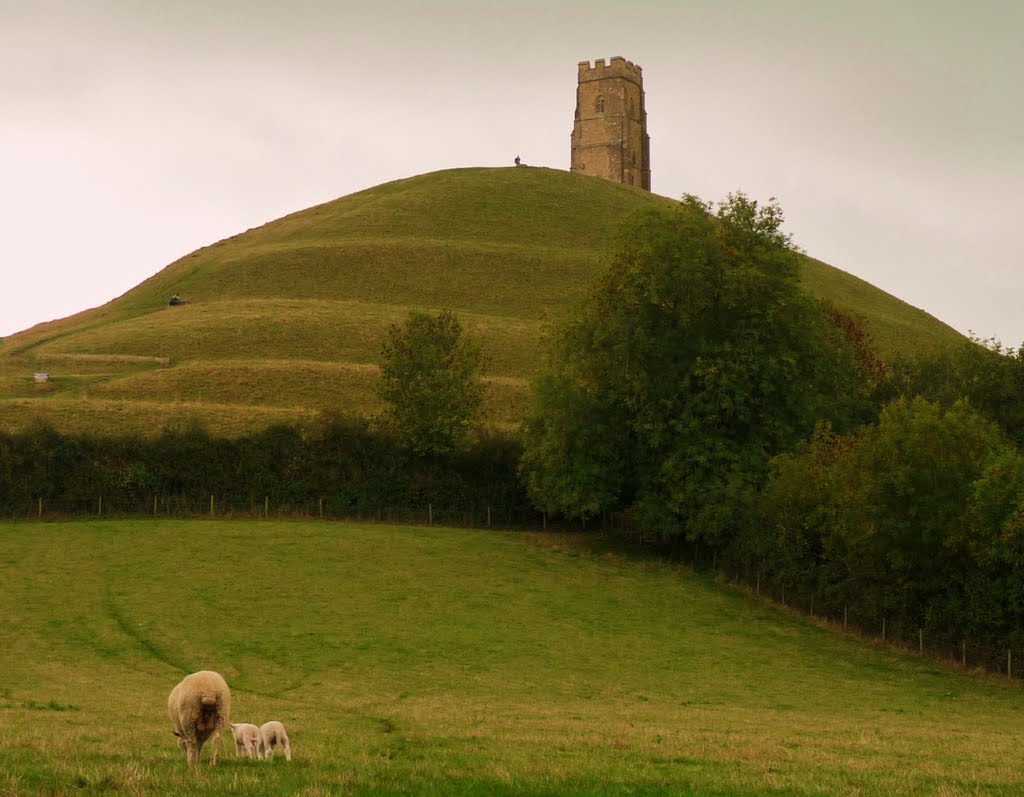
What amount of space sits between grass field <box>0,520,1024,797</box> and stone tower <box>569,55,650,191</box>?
119 m

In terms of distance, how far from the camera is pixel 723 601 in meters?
53.7

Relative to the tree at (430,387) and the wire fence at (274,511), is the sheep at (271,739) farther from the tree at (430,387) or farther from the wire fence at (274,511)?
the tree at (430,387)

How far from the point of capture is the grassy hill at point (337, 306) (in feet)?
302

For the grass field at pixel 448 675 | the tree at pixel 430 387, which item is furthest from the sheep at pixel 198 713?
the tree at pixel 430 387

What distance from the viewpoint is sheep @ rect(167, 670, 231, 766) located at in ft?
57.7

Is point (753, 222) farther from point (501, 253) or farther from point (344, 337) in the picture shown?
point (501, 253)

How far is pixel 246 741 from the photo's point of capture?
18.9 metres

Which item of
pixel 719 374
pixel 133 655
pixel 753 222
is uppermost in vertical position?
pixel 753 222

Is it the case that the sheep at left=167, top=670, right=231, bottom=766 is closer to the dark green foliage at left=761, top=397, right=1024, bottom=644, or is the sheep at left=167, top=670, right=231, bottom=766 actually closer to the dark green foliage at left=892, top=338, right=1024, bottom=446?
the dark green foliage at left=761, top=397, right=1024, bottom=644

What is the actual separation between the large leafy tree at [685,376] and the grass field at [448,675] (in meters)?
4.36

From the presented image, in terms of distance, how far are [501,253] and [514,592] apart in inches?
3581

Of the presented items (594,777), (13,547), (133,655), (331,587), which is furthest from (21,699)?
(13,547)

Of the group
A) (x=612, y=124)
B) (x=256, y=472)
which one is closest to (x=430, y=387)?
(x=256, y=472)

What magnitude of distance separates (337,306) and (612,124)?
236ft
